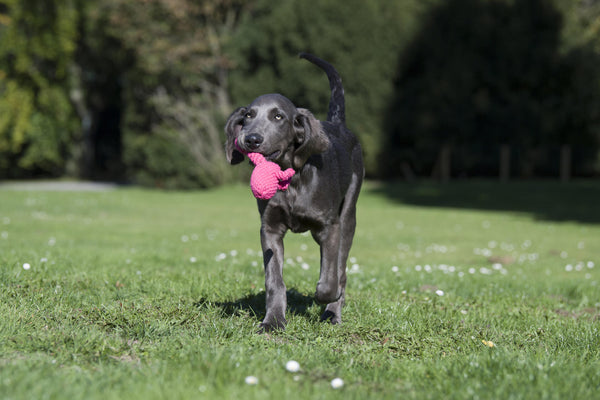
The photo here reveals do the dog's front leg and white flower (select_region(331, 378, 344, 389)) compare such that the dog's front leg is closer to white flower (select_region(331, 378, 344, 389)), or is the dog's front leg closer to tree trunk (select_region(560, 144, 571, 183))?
white flower (select_region(331, 378, 344, 389))

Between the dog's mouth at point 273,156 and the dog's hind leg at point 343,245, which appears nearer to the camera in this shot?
the dog's mouth at point 273,156

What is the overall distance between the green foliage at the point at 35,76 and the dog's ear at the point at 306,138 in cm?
2963

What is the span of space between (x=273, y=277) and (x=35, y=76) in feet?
102

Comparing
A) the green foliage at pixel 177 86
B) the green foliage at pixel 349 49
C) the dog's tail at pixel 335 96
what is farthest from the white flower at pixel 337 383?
the green foliage at pixel 177 86

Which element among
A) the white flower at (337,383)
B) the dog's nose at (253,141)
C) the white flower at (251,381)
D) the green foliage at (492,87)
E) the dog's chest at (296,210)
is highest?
the green foliage at (492,87)

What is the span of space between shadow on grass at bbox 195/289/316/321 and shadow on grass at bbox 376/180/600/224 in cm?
1345

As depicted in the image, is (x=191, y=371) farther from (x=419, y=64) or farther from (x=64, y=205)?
(x=419, y=64)

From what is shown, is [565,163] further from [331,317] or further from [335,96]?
[331,317]

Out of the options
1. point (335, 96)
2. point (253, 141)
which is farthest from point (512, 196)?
point (253, 141)

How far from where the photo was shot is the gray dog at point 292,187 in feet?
12.8

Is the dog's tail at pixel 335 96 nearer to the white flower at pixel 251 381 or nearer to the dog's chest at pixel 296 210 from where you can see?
the dog's chest at pixel 296 210

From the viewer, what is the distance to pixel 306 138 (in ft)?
12.9

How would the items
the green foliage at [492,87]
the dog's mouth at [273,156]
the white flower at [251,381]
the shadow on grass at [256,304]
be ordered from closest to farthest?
the white flower at [251,381] → the dog's mouth at [273,156] → the shadow on grass at [256,304] → the green foliage at [492,87]

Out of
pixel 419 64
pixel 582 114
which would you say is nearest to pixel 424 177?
pixel 419 64
